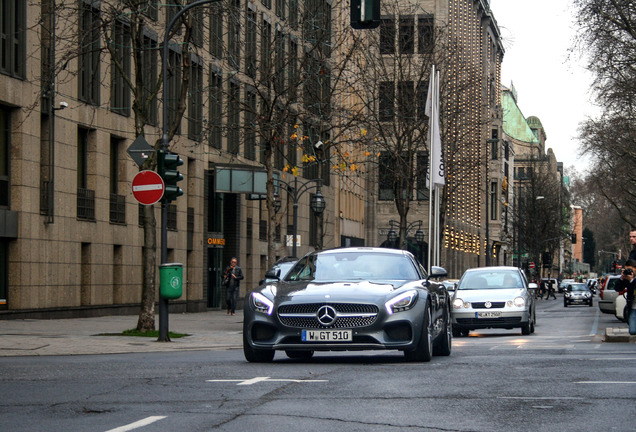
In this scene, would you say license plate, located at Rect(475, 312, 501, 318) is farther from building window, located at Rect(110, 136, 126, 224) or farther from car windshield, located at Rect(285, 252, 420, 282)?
building window, located at Rect(110, 136, 126, 224)

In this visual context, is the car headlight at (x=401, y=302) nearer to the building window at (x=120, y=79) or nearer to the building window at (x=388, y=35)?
the building window at (x=120, y=79)

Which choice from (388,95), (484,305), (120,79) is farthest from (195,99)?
(484,305)

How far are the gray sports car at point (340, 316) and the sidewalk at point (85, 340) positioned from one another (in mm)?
4939

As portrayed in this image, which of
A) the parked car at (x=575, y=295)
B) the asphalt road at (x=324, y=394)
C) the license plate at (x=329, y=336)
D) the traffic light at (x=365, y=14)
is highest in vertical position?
the traffic light at (x=365, y=14)

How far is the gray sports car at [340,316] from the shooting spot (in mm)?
14602

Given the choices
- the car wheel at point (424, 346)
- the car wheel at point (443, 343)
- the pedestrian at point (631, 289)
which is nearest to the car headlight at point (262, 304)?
the car wheel at point (424, 346)

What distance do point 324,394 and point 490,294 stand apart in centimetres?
1755

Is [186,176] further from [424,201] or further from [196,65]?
[424,201]

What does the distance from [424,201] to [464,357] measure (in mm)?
79773

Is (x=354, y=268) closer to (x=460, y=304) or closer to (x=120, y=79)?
(x=460, y=304)

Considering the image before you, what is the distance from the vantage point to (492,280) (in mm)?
29156

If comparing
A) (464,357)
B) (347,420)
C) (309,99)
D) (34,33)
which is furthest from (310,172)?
(347,420)

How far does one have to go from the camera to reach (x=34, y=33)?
33062 millimetres

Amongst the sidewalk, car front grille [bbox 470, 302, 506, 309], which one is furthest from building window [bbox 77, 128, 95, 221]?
car front grille [bbox 470, 302, 506, 309]
